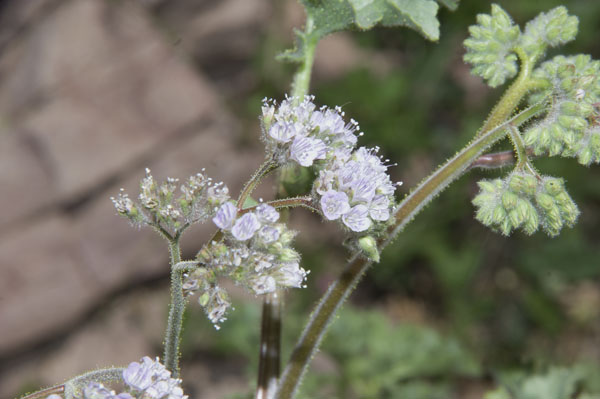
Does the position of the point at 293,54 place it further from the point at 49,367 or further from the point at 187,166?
the point at 49,367

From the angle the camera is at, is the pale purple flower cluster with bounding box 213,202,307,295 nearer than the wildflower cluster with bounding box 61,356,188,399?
No

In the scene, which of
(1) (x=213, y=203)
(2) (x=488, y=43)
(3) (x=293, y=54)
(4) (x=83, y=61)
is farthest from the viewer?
→ (4) (x=83, y=61)

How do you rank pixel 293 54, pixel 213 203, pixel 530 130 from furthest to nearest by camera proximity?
1. pixel 293 54
2. pixel 530 130
3. pixel 213 203

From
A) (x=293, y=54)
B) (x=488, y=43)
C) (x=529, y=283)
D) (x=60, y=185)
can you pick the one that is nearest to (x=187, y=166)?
(x=60, y=185)

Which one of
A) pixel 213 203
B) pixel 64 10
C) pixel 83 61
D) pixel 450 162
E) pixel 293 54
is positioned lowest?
pixel 213 203

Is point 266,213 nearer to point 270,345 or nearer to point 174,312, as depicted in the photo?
point 174,312

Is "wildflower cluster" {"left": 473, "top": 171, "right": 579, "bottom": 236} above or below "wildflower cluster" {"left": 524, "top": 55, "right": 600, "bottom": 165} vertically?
below

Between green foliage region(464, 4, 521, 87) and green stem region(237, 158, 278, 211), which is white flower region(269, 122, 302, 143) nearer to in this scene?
green stem region(237, 158, 278, 211)

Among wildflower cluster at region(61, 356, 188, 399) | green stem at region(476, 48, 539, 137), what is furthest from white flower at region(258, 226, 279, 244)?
green stem at region(476, 48, 539, 137)
